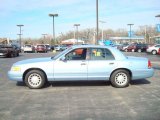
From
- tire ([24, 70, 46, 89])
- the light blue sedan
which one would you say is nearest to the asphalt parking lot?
tire ([24, 70, 46, 89])

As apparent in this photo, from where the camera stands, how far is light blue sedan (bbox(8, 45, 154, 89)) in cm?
1033

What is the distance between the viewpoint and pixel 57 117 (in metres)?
6.61

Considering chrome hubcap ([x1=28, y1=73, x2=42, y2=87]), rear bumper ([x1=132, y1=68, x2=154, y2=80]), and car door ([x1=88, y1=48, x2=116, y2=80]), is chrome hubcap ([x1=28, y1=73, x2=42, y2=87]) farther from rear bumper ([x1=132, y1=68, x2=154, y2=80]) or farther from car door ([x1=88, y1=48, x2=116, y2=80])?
rear bumper ([x1=132, y1=68, x2=154, y2=80])

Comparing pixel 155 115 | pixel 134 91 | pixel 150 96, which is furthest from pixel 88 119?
pixel 134 91

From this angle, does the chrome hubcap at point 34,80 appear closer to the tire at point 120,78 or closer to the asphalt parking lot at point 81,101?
the asphalt parking lot at point 81,101

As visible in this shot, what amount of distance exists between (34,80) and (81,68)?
5.36ft

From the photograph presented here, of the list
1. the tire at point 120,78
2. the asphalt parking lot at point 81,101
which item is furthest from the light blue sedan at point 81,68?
the asphalt parking lot at point 81,101

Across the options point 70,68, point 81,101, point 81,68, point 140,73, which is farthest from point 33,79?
point 140,73

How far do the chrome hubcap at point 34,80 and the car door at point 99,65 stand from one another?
5.58ft

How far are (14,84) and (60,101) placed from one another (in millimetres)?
3763

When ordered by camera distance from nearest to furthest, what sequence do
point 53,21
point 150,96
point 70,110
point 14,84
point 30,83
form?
point 70,110, point 150,96, point 30,83, point 14,84, point 53,21

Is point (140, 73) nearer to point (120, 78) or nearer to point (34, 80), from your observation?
point (120, 78)

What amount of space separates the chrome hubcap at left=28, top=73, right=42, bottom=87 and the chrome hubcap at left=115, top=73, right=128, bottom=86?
260cm

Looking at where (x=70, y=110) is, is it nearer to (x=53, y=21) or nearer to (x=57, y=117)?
(x=57, y=117)
